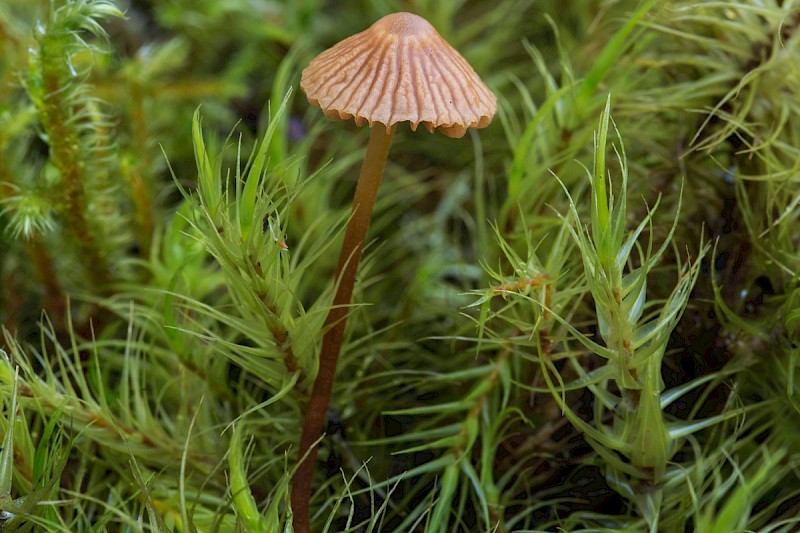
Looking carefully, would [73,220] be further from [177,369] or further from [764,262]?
[764,262]

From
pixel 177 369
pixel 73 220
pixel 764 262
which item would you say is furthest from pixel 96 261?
pixel 764 262

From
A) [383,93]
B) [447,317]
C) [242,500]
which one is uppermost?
[383,93]

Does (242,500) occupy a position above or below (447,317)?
above

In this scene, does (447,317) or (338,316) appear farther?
(447,317)

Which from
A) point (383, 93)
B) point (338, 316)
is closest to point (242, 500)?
point (338, 316)

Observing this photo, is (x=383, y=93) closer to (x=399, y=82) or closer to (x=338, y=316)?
(x=399, y=82)

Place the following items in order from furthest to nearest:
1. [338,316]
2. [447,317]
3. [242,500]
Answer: [447,317] → [338,316] → [242,500]

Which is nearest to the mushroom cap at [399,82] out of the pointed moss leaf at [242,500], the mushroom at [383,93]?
the mushroom at [383,93]

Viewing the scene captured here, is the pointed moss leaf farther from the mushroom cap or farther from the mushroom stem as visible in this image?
the mushroom cap
